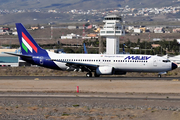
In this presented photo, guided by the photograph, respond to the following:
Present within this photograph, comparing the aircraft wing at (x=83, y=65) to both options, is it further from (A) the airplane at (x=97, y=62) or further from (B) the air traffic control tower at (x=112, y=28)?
(B) the air traffic control tower at (x=112, y=28)

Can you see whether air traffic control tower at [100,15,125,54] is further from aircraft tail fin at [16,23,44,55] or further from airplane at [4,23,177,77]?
aircraft tail fin at [16,23,44,55]

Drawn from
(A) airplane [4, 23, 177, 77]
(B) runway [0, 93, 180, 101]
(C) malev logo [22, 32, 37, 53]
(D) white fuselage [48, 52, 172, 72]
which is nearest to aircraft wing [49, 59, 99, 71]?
(A) airplane [4, 23, 177, 77]

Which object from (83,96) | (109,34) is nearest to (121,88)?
(83,96)

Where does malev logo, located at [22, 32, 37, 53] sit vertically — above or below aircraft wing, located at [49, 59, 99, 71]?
above

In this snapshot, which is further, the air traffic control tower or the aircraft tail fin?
the air traffic control tower

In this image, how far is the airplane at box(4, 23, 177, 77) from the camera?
4969 cm

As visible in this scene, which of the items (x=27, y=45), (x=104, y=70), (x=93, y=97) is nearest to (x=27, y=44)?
(x=27, y=45)

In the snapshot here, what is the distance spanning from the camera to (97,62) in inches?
1996

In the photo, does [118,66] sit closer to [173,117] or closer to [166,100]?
[166,100]

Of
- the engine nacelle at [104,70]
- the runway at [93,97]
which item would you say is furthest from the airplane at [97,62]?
the runway at [93,97]

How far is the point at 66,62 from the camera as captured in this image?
164 feet

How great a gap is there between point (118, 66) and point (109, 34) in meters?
50.0

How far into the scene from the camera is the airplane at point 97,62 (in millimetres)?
49688

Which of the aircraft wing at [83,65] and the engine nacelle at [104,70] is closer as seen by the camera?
the engine nacelle at [104,70]
